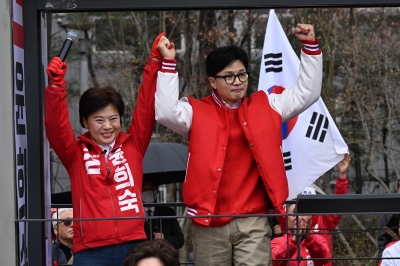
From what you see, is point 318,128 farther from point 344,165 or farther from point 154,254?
point 154,254

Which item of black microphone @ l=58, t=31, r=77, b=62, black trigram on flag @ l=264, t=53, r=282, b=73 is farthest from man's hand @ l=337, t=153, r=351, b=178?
black microphone @ l=58, t=31, r=77, b=62

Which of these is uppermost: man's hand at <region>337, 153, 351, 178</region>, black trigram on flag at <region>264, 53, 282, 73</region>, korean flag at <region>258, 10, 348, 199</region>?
black trigram on flag at <region>264, 53, 282, 73</region>

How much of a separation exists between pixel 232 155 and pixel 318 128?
289 centimetres

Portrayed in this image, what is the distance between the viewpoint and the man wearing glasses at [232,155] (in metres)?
4.43

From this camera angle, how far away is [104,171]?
461 centimetres

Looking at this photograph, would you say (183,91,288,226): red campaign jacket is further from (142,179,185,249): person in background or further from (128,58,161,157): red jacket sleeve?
(142,179,185,249): person in background

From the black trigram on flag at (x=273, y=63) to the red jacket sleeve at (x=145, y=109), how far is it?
282 centimetres

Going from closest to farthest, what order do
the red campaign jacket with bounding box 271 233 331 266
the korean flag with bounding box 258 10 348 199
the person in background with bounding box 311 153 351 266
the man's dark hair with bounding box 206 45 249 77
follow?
1. the man's dark hair with bounding box 206 45 249 77
2. the red campaign jacket with bounding box 271 233 331 266
3. the person in background with bounding box 311 153 351 266
4. the korean flag with bounding box 258 10 348 199

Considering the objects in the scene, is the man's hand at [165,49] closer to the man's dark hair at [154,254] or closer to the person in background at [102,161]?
the person in background at [102,161]

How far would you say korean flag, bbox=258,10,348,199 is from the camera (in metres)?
7.13

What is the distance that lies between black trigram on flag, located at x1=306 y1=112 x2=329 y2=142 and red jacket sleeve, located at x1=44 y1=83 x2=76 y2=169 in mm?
3105

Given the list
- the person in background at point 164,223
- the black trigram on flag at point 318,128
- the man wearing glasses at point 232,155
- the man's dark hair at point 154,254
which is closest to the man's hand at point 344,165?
the black trigram on flag at point 318,128

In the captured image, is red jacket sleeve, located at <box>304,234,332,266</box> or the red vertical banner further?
red jacket sleeve, located at <box>304,234,332,266</box>

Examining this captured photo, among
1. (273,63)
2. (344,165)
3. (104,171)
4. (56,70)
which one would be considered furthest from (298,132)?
(56,70)
